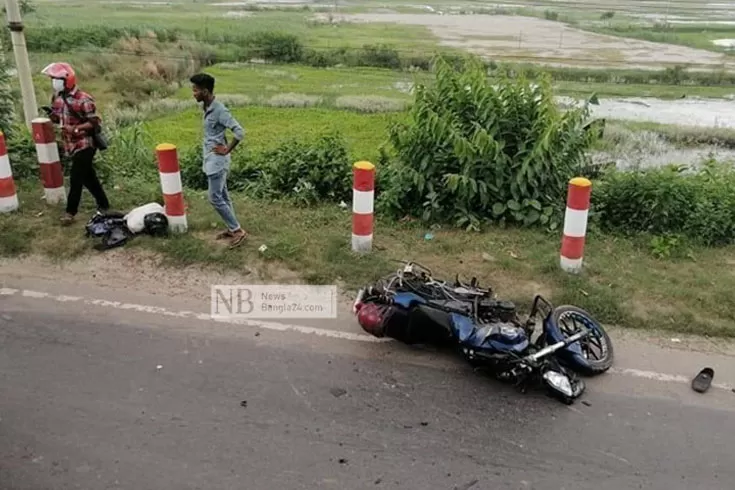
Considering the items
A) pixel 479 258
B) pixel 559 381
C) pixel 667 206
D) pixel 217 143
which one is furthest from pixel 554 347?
pixel 217 143

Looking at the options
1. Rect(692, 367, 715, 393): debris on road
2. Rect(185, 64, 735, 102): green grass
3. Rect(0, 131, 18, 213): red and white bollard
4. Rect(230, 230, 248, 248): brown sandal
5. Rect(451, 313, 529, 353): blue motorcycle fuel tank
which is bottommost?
Rect(185, 64, 735, 102): green grass

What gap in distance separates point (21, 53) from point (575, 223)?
795 cm

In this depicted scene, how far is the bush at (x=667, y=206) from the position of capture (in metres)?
7.22

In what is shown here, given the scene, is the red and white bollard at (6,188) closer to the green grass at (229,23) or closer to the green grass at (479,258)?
the green grass at (479,258)

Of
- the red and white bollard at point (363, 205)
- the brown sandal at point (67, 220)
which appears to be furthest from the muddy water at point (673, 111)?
the brown sandal at point (67, 220)

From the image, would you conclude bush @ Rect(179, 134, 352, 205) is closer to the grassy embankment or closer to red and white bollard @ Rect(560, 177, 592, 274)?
the grassy embankment

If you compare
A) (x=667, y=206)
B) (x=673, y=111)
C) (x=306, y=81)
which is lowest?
(x=673, y=111)

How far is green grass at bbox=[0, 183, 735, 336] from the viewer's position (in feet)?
18.9

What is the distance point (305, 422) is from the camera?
4.17 m

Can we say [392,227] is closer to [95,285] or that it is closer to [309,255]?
[309,255]

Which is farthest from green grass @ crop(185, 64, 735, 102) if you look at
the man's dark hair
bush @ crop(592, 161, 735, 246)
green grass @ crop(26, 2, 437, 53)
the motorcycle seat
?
the motorcycle seat

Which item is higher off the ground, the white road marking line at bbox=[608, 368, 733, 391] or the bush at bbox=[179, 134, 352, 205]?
the bush at bbox=[179, 134, 352, 205]
